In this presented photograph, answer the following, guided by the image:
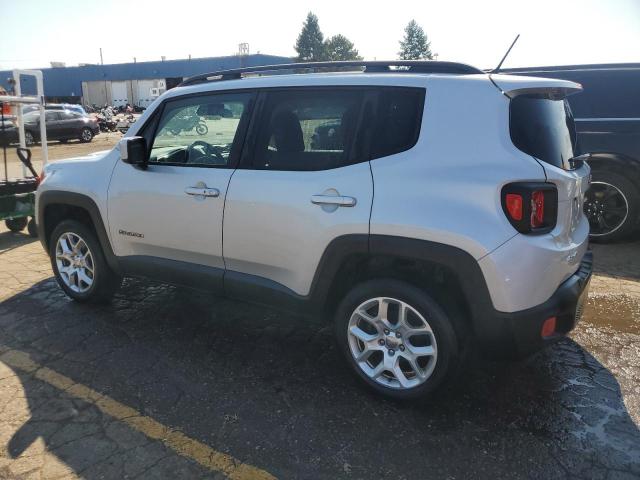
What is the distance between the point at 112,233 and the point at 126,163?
0.57 metres

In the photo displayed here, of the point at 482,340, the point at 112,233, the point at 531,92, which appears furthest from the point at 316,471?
the point at 112,233

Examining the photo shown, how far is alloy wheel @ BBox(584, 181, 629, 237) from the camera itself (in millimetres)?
5923

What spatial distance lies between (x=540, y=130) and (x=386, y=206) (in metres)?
0.91

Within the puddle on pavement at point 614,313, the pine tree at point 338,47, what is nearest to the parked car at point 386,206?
the puddle on pavement at point 614,313

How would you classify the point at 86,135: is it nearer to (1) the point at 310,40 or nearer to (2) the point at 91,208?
(2) the point at 91,208

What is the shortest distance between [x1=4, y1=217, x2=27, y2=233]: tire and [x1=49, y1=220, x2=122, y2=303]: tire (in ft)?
10.5

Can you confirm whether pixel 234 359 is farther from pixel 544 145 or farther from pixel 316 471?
pixel 544 145

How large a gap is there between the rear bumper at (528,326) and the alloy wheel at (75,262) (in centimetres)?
321

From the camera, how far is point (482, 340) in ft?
8.77

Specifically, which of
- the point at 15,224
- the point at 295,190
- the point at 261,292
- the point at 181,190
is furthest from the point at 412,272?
the point at 15,224

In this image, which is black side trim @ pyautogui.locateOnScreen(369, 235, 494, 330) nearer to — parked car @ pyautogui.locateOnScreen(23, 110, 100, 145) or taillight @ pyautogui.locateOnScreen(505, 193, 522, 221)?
taillight @ pyautogui.locateOnScreen(505, 193, 522, 221)

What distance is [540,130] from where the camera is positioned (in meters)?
2.73

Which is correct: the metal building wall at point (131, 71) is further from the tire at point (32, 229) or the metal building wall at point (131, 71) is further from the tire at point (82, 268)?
the tire at point (82, 268)

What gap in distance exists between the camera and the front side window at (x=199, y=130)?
3445 mm
